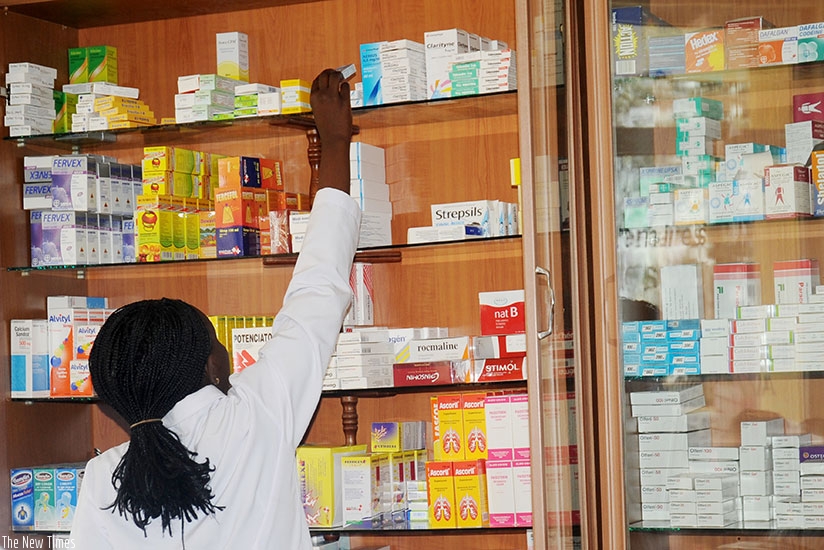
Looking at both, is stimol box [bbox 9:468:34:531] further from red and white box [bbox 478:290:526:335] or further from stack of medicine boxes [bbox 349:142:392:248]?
red and white box [bbox 478:290:526:335]

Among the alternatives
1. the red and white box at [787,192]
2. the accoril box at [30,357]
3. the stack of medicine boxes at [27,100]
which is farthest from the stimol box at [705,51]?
the accoril box at [30,357]

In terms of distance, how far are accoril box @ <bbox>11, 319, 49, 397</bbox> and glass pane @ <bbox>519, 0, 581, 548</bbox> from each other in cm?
183

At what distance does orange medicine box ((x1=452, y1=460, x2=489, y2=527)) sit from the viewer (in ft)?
10.5

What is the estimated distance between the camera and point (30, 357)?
3.68 meters

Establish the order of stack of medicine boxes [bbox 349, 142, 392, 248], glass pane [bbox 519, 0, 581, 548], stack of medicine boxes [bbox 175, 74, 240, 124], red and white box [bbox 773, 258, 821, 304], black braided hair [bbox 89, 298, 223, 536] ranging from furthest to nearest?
stack of medicine boxes [bbox 175, 74, 240, 124] → stack of medicine boxes [bbox 349, 142, 392, 248] → red and white box [bbox 773, 258, 821, 304] → glass pane [bbox 519, 0, 581, 548] → black braided hair [bbox 89, 298, 223, 536]

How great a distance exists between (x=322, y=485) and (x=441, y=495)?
0.37 meters

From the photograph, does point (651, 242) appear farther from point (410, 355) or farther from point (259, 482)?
point (259, 482)

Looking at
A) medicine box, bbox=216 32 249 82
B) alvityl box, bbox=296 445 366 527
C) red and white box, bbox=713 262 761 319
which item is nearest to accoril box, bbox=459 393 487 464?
alvityl box, bbox=296 445 366 527

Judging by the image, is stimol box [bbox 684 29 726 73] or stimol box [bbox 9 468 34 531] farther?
stimol box [bbox 9 468 34 531]

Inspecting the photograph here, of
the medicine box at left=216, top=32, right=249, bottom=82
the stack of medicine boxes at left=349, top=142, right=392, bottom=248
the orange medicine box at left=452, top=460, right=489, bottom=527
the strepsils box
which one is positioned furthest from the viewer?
the medicine box at left=216, top=32, right=249, bottom=82

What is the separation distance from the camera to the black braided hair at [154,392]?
191 cm

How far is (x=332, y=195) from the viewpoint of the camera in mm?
2254

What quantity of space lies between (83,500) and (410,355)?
147 centimetres

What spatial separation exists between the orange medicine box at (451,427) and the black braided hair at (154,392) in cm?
133
